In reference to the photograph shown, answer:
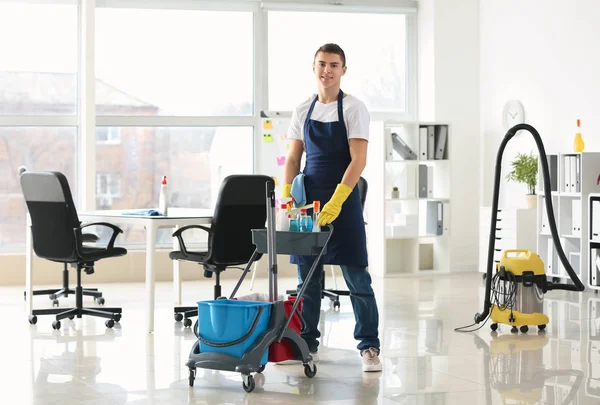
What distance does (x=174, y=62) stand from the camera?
8828mm

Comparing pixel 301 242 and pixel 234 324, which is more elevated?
pixel 301 242

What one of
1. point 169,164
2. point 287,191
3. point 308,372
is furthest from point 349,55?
point 308,372

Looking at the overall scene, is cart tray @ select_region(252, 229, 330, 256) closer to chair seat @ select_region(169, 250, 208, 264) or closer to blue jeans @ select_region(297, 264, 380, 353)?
blue jeans @ select_region(297, 264, 380, 353)

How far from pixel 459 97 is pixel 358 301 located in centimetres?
Result: 531

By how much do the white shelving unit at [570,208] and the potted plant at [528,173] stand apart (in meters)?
0.28

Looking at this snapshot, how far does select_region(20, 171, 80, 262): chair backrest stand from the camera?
5.48m

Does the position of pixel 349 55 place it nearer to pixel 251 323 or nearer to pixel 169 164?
pixel 169 164

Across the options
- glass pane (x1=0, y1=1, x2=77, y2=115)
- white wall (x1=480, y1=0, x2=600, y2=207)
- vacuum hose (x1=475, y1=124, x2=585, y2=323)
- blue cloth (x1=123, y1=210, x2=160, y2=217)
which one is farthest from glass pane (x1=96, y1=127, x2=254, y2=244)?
vacuum hose (x1=475, y1=124, x2=585, y2=323)

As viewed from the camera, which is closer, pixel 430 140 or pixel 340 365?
pixel 340 365

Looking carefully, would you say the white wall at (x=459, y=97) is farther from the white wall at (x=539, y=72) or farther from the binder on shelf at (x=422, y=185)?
the binder on shelf at (x=422, y=185)

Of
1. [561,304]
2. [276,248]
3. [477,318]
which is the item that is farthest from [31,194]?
[561,304]

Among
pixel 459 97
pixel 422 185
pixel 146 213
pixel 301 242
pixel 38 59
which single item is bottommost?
pixel 301 242

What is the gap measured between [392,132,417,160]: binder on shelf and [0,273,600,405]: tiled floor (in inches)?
103

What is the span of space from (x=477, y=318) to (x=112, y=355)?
223cm
